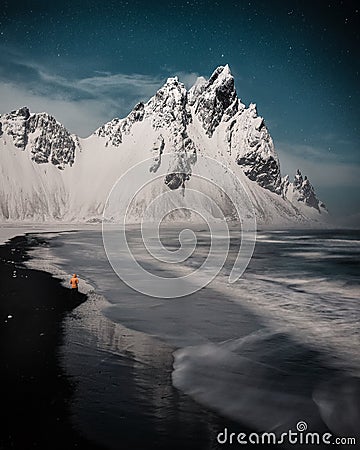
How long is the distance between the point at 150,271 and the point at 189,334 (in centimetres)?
1703

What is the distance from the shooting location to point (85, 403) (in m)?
8.33

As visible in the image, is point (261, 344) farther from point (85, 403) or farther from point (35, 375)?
point (35, 375)

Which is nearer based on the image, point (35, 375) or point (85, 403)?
point (85, 403)

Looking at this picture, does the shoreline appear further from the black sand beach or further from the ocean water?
the ocean water

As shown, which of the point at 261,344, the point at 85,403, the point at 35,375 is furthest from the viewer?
the point at 261,344

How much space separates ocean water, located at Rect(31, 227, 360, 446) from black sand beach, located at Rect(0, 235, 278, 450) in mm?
665

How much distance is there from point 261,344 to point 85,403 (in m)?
6.54

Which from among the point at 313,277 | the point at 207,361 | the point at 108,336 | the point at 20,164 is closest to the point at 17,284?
the point at 108,336

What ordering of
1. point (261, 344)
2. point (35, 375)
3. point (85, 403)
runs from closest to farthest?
point (85, 403) → point (35, 375) → point (261, 344)

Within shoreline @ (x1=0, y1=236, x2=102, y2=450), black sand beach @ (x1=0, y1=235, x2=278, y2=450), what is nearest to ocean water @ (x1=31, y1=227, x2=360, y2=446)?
black sand beach @ (x1=0, y1=235, x2=278, y2=450)

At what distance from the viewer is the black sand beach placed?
23.1ft

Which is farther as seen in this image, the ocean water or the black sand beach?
the ocean water

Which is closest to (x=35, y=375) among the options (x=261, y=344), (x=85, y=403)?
(x=85, y=403)

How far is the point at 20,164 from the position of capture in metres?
191
